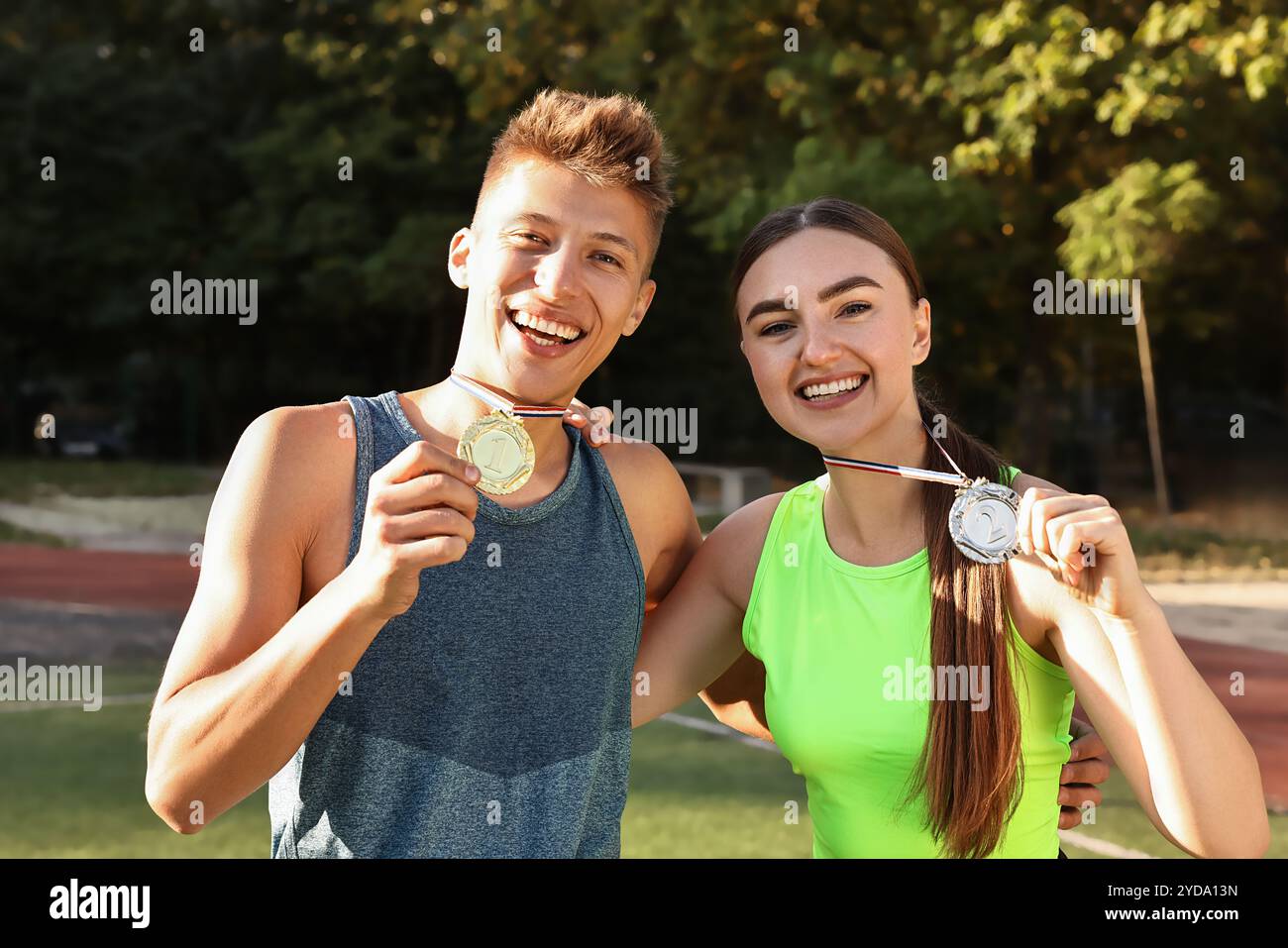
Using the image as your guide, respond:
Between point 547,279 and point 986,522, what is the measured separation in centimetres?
107

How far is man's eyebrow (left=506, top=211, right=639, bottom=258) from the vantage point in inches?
123

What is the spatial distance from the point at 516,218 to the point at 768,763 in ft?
18.7

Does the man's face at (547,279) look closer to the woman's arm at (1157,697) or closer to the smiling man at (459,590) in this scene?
the smiling man at (459,590)

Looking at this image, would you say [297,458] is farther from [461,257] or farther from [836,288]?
[836,288]

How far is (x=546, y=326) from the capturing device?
3076mm

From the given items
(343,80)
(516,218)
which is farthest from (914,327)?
(343,80)

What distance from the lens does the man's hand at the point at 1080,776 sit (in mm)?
3408

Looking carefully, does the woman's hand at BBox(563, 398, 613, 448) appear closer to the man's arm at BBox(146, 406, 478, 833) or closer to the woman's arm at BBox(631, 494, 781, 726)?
the woman's arm at BBox(631, 494, 781, 726)

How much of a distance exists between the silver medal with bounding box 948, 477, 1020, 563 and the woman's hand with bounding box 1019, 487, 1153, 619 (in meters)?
0.26

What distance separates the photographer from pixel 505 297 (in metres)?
3.10

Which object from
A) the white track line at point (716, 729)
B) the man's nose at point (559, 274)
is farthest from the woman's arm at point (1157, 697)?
the white track line at point (716, 729)

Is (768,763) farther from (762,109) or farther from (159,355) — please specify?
(159,355)

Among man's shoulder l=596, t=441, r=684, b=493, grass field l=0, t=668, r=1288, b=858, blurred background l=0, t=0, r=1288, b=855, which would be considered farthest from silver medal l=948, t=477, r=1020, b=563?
blurred background l=0, t=0, r=1288, b=855

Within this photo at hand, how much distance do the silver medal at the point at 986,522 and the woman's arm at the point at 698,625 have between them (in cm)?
66
